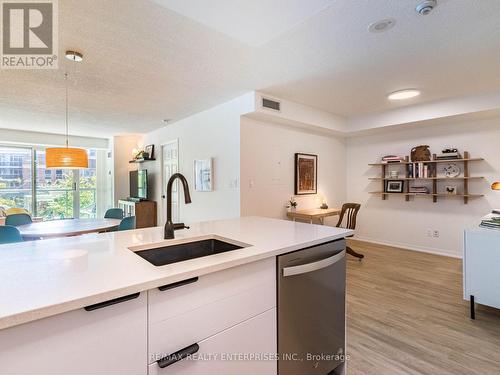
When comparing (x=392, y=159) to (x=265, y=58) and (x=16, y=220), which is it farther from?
(x=16, y=220)

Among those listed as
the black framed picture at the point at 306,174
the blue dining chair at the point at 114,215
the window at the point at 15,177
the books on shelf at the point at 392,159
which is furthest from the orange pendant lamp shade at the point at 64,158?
the books on shelf at the point at 392,159

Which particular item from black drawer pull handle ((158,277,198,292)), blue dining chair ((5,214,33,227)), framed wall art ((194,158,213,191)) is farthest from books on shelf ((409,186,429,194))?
blue dining chair ((5,214,33,227))

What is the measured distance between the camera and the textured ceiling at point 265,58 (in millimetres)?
1907

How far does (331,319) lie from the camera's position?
1569mm

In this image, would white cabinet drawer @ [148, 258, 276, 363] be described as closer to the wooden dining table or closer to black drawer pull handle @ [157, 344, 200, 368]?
black drawer pull handle @ [157, 344, 200, 368]

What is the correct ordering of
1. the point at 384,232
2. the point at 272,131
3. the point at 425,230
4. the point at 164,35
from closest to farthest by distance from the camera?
the point at 164,35
the point at 272,131
the point at 425,230
the point at 384,232

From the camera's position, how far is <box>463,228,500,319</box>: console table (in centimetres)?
227

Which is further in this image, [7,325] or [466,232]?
[466,232]

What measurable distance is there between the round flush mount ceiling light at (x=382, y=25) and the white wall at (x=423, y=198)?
326cm

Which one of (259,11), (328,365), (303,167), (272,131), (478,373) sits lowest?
(478,373)

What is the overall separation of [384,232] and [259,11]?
4.78 metres

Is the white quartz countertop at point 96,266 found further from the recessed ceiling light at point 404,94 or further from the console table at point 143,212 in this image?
the console table at point 143,212

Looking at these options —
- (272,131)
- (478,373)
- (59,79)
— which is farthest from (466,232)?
(59,79)

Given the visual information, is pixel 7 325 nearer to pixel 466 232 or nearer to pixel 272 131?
pixel 466 232
